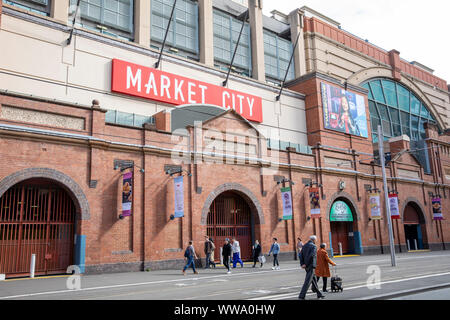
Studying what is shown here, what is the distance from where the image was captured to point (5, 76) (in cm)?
2173

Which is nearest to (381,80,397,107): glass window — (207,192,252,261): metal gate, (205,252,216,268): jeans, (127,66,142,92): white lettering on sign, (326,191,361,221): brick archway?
(326,191,361,221): brick archway

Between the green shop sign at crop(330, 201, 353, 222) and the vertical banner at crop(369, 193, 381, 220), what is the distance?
5.98ft

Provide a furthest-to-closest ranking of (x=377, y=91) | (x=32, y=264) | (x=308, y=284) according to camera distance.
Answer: (x=377, y=91)
(x=32, y=264)
(x=308, y=284)

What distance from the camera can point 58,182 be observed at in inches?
737

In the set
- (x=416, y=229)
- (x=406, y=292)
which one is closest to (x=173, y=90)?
(x=406, y=292)

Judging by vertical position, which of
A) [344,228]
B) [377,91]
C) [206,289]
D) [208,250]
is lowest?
[206,289]

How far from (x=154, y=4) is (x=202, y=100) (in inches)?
410

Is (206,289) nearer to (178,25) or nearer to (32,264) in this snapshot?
(32,264)

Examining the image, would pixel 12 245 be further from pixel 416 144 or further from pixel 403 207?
pixel 416 144

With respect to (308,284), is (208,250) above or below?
above

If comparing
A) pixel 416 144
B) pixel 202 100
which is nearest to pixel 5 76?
pixel 202 100

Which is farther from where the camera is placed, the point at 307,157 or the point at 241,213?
the point at 307,157

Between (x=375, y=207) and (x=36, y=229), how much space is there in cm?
2633

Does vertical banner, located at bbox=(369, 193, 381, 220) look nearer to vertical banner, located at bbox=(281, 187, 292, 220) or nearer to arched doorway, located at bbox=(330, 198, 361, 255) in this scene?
arched doorway, located at bbox=(330, 198, 361, 255)
